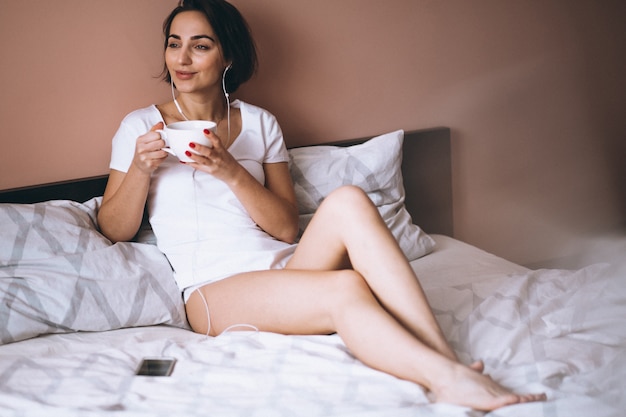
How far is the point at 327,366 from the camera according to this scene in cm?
117

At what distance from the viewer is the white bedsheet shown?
103 centimetres

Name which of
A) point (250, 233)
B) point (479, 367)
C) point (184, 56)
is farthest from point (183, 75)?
point (479, 367)

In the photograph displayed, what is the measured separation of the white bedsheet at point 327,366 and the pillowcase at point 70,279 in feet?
0.14

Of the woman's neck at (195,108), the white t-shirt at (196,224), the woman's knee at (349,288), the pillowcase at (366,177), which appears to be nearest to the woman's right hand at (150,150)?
the white t-shirt at (196,224)

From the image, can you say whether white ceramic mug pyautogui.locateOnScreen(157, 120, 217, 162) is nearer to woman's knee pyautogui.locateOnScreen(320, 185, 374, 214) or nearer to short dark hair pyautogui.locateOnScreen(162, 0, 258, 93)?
woman's knee pyautogui.locateOnScreen(320, 185, 374, 214)

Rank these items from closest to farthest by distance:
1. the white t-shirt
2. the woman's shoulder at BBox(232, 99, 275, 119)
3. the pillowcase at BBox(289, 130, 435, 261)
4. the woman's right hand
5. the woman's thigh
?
the woman's thigh
the woman's right hand
the white t-shirt
the woman's shoulder at BBox(232, 99, 275, 119)
the pillowcase at BBox(289, 130, 435, 261)

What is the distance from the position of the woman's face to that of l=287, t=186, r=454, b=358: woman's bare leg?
56 cm

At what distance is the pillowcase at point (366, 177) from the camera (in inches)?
78.2

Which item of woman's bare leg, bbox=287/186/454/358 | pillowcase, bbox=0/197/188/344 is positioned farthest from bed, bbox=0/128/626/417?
woman's bare leg, bbox=287/186/454/358

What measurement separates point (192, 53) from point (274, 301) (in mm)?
745

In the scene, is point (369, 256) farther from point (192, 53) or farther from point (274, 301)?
point (192, 53)

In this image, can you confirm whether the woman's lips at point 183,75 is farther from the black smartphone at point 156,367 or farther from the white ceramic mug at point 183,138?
the black smartphone at point 156,367

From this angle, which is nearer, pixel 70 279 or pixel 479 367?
pixel 479 367

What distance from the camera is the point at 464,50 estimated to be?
2471mm
